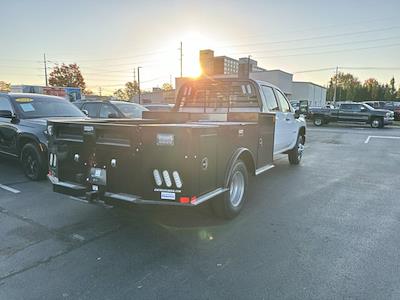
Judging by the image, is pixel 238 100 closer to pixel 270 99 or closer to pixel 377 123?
pixel 270 99

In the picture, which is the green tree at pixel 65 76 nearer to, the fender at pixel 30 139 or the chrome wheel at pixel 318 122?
the chrome wheel at pixel 318 122

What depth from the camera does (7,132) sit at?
23.1ft

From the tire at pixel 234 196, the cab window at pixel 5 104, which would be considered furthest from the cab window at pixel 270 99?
the cab window at pixel 5 104

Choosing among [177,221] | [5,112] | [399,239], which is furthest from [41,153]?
[399,239]

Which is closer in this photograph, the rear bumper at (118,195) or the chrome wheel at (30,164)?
the rear bumper at (118,195)

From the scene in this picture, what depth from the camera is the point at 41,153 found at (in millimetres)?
6219

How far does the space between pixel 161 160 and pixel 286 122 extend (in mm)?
4700

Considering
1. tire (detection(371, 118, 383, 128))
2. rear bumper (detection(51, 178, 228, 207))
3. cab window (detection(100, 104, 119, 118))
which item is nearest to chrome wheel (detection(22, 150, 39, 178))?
rear bumper (detection(51, 178, 228, 207))

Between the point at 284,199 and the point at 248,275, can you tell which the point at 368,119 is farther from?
the point at 248,275

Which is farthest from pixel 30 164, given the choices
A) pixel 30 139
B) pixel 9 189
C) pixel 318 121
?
pixel 318 121

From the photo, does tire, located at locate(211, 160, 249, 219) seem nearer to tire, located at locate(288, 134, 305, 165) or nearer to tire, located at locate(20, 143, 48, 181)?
tire, located at locate(20, 143, 48, 181)

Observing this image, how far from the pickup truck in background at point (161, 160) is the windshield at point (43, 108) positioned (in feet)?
10.4

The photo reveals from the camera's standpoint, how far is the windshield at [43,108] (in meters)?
7.01

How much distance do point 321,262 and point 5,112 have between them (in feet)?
22.8
